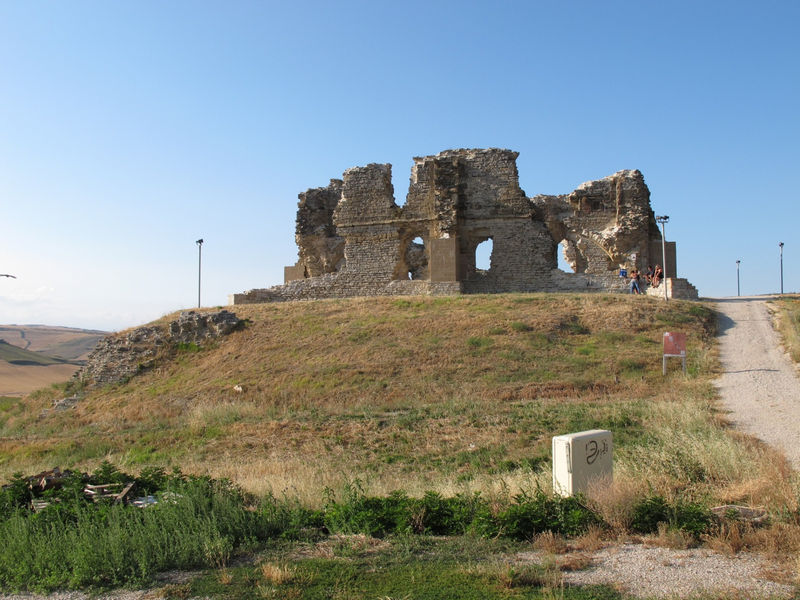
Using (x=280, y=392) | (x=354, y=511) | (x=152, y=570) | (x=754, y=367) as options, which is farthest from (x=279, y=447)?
(x=754, y=367)

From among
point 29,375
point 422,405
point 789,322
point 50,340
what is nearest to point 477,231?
point 789,322

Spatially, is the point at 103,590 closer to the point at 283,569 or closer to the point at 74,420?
the point at 283,569

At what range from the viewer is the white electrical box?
736 centimetres

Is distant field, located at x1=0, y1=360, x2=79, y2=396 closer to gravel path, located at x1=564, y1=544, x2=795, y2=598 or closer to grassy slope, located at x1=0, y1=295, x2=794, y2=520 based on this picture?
grassy slope, located at x1=0, y1=295, x2=794, y2=520

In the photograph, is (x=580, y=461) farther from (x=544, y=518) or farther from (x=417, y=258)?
(x=417, y=258)

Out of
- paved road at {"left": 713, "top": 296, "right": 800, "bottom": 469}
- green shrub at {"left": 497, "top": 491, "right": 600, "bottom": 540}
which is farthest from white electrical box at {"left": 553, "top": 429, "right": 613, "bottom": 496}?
paved road at {"left": 713, "top": 296, "right": 800, "bottom": 469}

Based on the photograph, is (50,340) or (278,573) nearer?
(278,573)

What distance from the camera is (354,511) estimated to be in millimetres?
7062

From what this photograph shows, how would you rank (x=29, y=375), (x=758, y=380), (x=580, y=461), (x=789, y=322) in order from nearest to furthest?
(x=580, y=461), (x=758, y=380), (x=789, y=322), (x=29, y=375)

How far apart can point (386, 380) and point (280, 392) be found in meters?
2.95

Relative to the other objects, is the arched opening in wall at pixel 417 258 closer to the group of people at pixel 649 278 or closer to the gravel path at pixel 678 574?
the group of people at pixel 649 278

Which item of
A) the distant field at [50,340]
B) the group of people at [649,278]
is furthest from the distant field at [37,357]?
the group of people at [649,278]

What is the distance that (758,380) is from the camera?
49.5 feet

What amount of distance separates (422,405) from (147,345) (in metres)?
13.5
